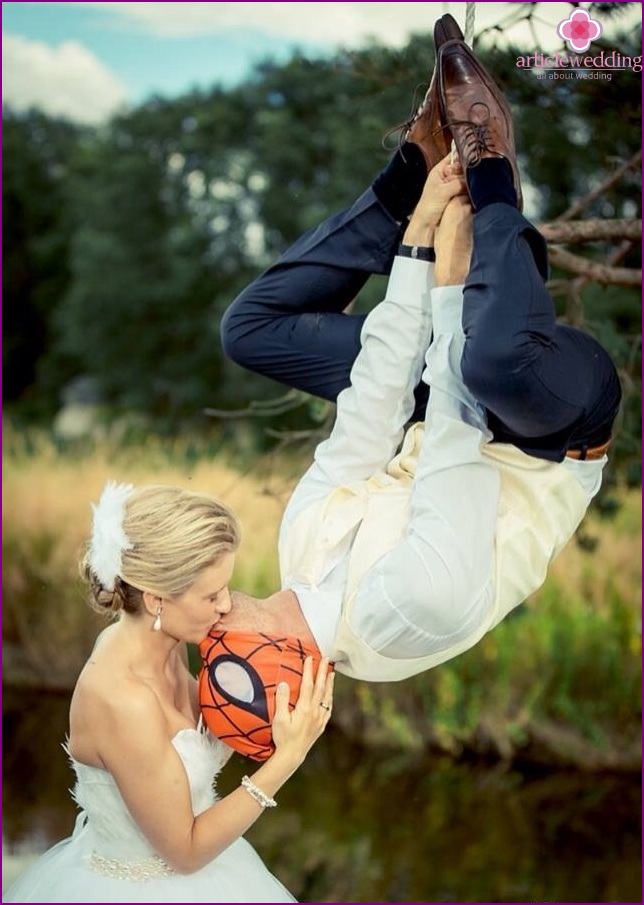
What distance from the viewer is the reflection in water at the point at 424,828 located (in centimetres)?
516

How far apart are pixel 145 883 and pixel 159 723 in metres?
0.31

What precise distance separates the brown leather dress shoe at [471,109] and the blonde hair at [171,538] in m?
0.67

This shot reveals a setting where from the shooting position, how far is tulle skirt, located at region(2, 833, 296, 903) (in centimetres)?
199

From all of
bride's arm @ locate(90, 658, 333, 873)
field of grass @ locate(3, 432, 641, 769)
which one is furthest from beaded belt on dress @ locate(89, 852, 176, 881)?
field of grass @ locate(3, 432, 641, 769)

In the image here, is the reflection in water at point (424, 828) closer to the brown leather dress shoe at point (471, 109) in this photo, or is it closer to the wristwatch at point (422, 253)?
the wristwatch at point (422, 253)

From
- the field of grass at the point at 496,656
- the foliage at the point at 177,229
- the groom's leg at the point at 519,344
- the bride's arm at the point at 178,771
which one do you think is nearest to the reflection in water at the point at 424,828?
the field of grass at the point at 496,656

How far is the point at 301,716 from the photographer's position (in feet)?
5.99

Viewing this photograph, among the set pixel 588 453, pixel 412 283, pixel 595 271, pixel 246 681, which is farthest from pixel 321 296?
pixel 595 271

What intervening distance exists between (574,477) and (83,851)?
106 cm

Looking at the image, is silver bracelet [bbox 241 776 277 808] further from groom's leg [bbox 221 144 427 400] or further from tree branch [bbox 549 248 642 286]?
tree branch [bbox 549 248 642 286]

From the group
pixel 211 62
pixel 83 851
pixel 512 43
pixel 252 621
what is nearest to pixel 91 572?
pixel 252 621

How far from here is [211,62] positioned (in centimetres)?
1191

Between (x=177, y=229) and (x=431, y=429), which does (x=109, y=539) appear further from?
(x=177, y=229)

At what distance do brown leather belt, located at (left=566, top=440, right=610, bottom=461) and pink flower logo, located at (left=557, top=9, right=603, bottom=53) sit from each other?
1454mm
